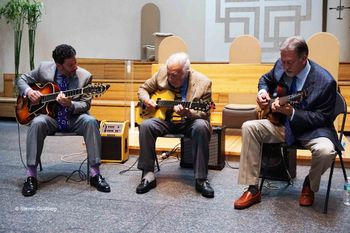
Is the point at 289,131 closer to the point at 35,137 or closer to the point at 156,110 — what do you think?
the point at 156,110

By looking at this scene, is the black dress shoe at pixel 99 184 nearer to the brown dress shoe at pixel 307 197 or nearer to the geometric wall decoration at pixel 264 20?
the brown dress shoe at pixel 307 197

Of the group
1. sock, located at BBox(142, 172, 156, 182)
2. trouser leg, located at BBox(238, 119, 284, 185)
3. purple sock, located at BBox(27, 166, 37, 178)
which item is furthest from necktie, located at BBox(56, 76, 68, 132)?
trouser leg, located at BBox(238, 119, 284, 185)

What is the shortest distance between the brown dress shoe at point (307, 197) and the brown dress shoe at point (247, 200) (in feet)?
0.84

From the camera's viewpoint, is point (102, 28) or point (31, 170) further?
point (102, 28)

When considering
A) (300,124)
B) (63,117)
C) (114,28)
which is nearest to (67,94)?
(63,117)

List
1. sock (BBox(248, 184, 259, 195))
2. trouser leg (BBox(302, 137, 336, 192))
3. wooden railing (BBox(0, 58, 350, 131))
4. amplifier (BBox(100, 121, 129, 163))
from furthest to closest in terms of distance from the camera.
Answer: wooden railing (BBox(0, 58, 350, 131)), amplifier (BBox(100, 121, 129, 163)), sock (BBox(248, 184, 259, 195)), trouser leg (BBox(302, 137, 336, 192))

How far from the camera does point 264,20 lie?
6.67 metres

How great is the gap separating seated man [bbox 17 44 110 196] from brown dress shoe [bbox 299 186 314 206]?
1.26 metres

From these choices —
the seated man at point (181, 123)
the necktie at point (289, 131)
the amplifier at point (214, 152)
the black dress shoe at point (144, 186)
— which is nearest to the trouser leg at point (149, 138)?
the seated man at point (181, 123)

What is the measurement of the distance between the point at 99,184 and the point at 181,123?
709 mm

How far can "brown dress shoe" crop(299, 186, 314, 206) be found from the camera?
8.78 ft

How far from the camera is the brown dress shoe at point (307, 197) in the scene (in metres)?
2.68

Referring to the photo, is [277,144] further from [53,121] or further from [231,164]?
[53,121]

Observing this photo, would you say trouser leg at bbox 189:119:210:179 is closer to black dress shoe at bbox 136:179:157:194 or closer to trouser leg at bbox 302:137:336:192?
black dress shoe at bbox 136:179:157:194
